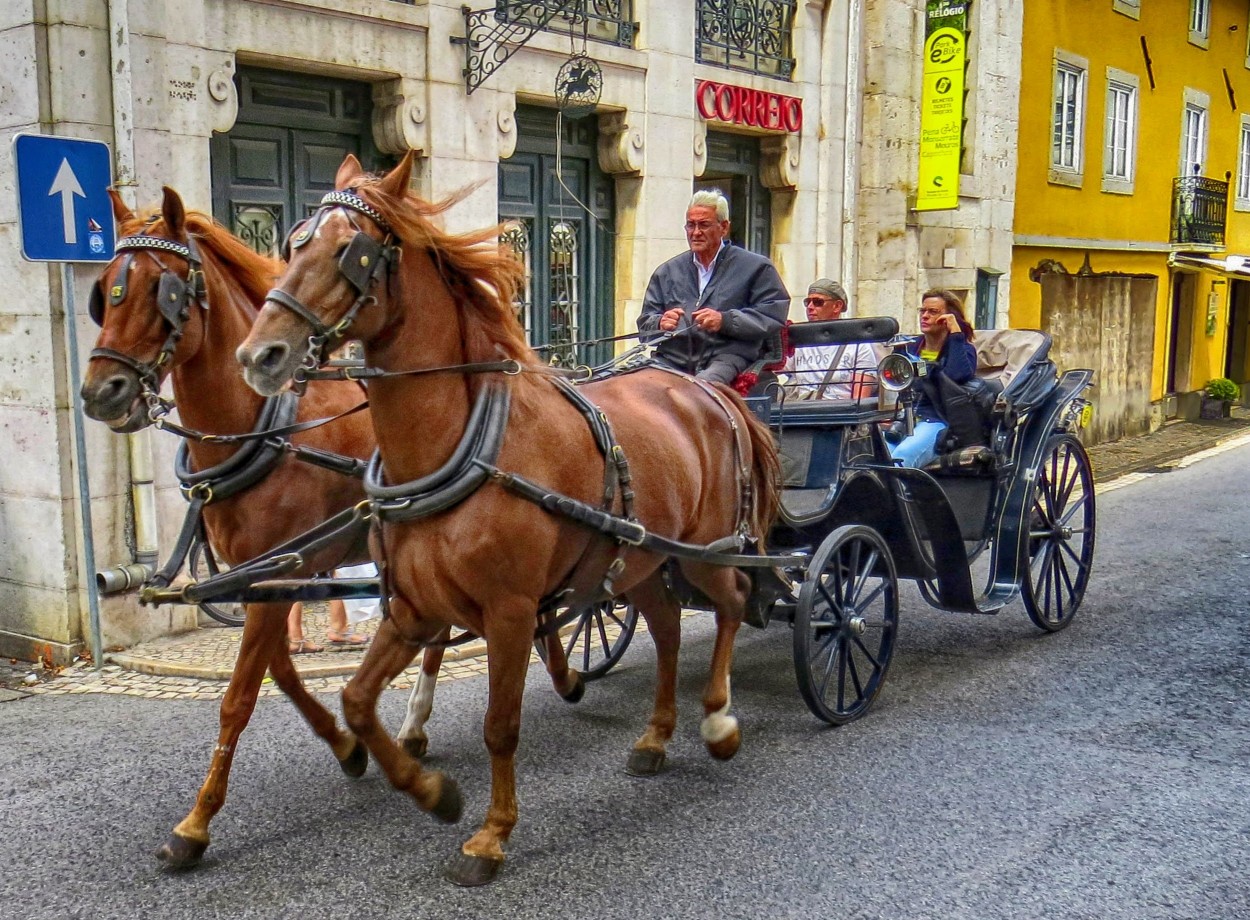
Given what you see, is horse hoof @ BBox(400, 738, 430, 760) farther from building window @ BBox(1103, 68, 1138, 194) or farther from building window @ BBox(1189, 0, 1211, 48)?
building window @ BBox(1189, 0, 1211, 48)

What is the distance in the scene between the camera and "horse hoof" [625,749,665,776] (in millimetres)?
4984

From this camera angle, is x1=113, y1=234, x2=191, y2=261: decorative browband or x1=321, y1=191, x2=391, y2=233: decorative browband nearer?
x1=321, y1=191, x2=391, y2=233: decorative browband

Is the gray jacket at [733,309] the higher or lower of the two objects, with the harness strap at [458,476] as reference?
higher

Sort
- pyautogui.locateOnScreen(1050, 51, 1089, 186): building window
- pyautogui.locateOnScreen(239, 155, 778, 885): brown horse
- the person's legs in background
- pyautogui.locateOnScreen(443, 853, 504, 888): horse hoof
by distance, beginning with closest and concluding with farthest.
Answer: pyautogui.locateOnScreen(239, 155, 778, 885): brown horse, pyautogui.locateOnScreen(443, 853, 504, 888): horse hoof, the person's legs in background, pyautogui.locateOnScreen(1050, 51, 1089, 186): building window

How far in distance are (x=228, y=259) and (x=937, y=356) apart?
13.6ft

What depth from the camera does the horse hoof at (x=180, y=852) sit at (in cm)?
406

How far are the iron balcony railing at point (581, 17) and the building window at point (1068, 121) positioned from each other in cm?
919

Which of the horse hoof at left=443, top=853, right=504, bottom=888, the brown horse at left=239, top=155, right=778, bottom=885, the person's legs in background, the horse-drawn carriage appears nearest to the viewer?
the brown horse at left=239, top=155, right=778, bottom=885

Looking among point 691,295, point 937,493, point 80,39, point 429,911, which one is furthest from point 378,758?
Result: point 80,39

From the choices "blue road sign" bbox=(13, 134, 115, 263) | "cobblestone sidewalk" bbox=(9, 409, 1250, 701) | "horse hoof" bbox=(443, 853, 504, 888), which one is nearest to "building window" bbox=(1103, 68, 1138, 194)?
"cobblestone sidewalk" bbox=(9, 409, 1250, 701)

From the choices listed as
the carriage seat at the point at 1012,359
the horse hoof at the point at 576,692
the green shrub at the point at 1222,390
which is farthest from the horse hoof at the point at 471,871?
the green shrub at the point at 1222,390

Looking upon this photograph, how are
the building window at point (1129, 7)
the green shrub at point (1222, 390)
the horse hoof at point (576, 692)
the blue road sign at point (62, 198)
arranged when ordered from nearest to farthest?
the horse hoof at point (576, 692) < the blue road sign at point (62, 198) < the building window at point (1129, 7) < the green shrub at point (1222, 390)

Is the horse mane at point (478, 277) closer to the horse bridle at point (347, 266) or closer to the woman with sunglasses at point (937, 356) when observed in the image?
the horse bridle at point (347, 266)

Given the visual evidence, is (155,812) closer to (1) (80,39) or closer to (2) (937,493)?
(2) (937,493)
